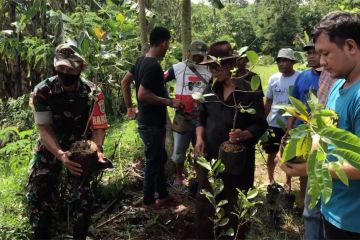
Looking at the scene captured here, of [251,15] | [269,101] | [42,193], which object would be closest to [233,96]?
[42,193]

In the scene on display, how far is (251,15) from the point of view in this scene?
40.2 meters

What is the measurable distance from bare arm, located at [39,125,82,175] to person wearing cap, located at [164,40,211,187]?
1.51 m

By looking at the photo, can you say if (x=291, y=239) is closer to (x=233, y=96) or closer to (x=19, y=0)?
(x=233, y=96)

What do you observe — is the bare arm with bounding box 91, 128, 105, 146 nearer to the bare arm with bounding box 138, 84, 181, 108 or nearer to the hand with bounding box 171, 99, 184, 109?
the bare arm with bounding box 138, 84, 181, 108

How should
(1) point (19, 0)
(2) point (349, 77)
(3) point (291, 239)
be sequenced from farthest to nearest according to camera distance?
(1) point (19, 0) → (3) point (291, 239) → (2) point (349, 77)

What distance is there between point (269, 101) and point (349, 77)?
317 cm

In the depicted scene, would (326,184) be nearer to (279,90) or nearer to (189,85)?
(189,85)

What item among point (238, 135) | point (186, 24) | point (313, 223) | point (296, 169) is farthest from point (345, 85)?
point (186, 24)

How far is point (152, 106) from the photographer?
4023 millimetres

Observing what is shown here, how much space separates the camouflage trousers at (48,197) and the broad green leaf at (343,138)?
231 centimetres

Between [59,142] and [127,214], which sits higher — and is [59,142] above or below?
above

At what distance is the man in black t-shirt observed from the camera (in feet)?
12.8

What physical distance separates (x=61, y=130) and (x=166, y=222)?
1.31m

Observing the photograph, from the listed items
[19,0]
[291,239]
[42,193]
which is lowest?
[291,239]
